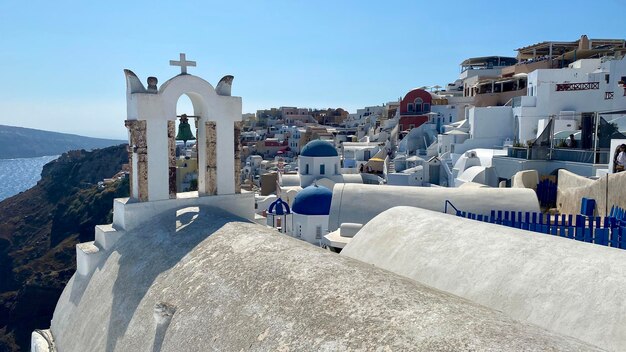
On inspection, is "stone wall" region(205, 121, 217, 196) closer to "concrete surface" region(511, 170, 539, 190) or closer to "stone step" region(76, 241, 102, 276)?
"stone step" region(76, 241, 102, 276)

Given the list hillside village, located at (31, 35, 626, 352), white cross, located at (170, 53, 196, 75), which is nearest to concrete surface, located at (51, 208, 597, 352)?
hillside village, located at (31, 35, 626, 352)

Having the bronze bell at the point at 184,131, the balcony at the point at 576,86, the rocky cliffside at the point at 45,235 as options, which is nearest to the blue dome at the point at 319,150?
the balcony at the point at 576,86

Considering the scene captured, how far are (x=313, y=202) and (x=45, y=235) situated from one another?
41471mm

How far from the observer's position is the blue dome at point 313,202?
19500 millimetres

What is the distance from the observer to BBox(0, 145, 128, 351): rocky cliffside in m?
35.7

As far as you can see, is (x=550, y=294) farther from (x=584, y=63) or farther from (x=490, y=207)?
(x=584, y=63)

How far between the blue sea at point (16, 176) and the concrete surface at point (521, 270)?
100499mm

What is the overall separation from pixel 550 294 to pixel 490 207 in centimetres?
663

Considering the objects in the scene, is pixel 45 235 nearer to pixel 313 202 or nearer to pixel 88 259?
pixel 313 202

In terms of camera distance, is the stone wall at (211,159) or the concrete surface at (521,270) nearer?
the concrete surface at (521,270)

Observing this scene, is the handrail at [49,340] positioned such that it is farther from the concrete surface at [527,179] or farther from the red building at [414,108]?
the red building at [414,108]

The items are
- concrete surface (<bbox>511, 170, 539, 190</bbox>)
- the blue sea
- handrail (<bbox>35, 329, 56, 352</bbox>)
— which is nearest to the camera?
handrail (<bbox>35, 329, 56, 352</bbox>)

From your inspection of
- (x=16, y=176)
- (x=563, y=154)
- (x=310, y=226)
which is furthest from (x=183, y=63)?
(x=16, y=176)

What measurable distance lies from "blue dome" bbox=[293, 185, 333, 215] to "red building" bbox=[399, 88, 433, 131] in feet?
94.1
